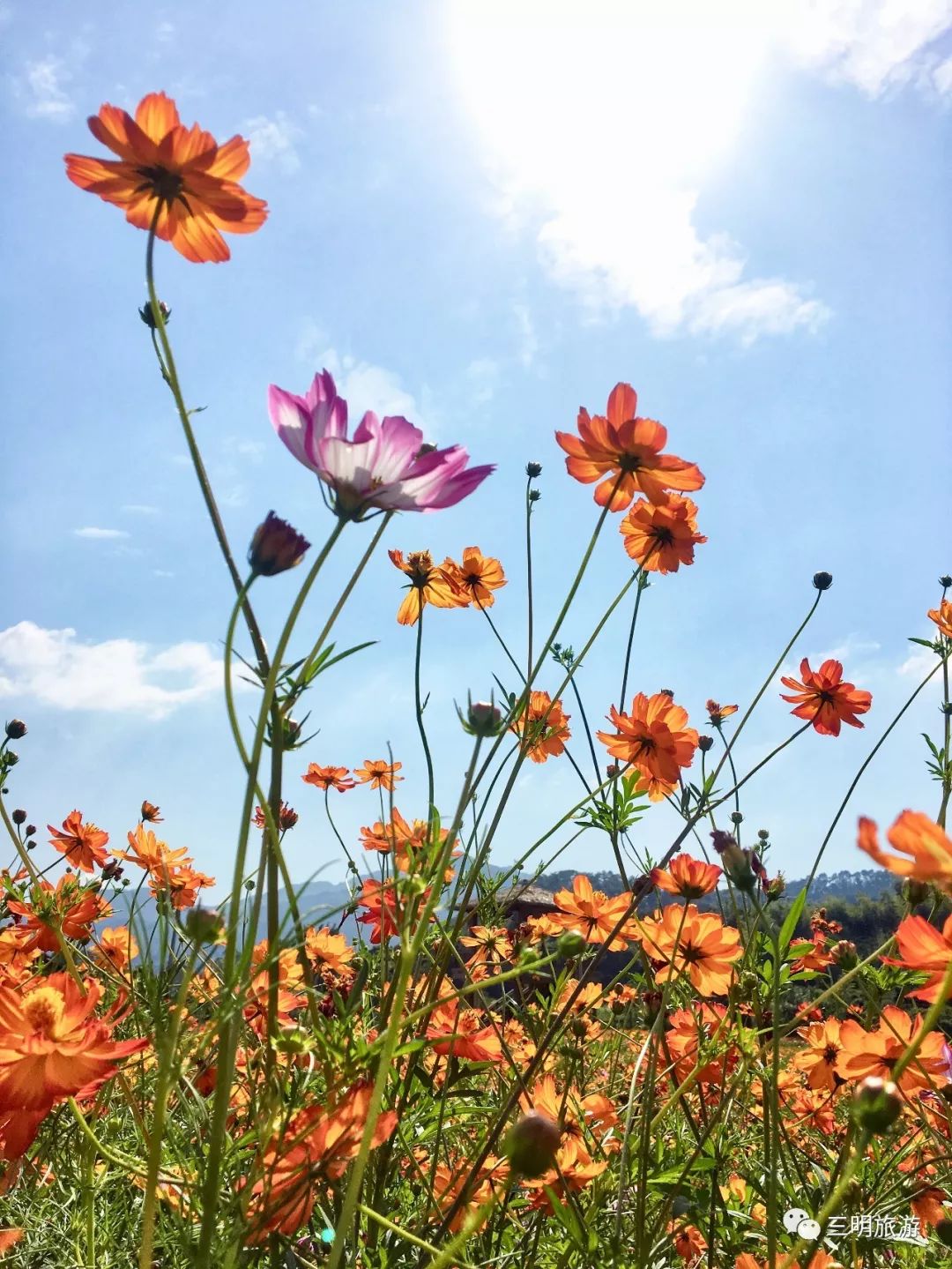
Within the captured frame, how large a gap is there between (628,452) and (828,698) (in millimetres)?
885

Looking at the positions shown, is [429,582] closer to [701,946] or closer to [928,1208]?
[701,946]

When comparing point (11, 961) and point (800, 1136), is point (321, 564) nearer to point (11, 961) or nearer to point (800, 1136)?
point (11, 961)

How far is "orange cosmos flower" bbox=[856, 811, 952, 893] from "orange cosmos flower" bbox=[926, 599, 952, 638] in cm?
193

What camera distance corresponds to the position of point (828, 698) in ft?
5.55

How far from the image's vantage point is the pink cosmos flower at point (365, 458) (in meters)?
0.65

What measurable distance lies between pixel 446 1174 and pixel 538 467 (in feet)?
5.65

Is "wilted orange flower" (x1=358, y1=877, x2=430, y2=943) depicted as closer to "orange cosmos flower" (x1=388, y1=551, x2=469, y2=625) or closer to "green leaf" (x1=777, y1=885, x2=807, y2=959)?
"green leaf" (x1=777, y1=885, x2=807, y2=959)

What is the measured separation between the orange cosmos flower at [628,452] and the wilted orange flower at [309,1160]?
730 mm

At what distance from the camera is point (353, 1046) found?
0.72 m

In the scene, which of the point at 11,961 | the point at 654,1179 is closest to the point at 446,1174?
the point at 654,1179

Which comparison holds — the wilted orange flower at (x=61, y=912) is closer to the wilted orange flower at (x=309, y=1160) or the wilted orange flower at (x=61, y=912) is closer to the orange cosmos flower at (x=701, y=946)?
the wilted orange flower at (x=309, y=1160)

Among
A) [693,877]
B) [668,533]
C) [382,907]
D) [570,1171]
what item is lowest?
[570,1171]

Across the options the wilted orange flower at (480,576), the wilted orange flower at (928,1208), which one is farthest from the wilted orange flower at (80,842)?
the wilted orange flower at (928,1208)

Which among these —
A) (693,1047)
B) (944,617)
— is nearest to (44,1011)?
(693,1047)
